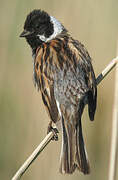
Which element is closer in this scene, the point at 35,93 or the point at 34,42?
the point at 34,42

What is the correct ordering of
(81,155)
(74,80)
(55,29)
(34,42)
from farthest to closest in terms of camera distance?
1. (55,29)
2. (34,42)
3. (74,80)
4. (81,155)

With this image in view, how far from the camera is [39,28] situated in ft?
12.9

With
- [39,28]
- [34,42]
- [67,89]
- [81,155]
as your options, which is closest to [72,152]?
[81,155]

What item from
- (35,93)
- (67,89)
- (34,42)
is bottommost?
(35,93)

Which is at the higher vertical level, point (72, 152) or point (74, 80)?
point (74, 80)

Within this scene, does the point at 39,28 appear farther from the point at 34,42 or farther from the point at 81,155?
the point at 81,155

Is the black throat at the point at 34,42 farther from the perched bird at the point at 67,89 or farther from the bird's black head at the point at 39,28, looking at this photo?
the perched bird at the point at 67,89

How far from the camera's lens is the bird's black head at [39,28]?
3816mm

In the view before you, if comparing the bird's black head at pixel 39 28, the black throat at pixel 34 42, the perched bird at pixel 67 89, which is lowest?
the perched bird at pixel 67 89

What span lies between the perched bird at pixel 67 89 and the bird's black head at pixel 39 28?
0.70 feet

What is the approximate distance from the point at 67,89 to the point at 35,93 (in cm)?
110

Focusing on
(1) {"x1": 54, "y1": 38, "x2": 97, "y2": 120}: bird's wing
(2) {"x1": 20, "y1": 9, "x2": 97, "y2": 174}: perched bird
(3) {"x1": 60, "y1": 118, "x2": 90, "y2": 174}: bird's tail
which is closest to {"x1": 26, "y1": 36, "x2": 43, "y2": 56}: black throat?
(2) {"x1": 20, "y1": 9, "x2": 97, "y2": 174}: perched bird

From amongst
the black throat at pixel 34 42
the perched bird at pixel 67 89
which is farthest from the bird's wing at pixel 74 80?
the black throat at pixel 34 42

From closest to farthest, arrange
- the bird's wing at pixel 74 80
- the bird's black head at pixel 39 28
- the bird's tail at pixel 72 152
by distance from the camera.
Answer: the bird's tail at pixel 72 152 → the bird's wing at pixel 74 80 → the bird's black head at pixel 39 28
